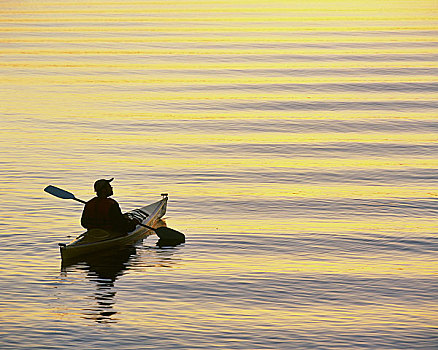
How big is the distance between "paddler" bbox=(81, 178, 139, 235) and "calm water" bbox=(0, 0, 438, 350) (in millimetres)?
862

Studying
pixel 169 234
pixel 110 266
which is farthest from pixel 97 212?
pixel 169 234

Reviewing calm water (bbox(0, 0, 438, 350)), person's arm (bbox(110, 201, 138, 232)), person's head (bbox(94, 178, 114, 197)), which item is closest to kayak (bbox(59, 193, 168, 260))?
person's arm (bbox(110, 201, 138, 232))

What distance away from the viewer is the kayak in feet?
78.6

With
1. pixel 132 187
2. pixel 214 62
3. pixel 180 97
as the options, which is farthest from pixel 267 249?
pixel 214 62

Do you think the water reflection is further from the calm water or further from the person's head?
the person's head

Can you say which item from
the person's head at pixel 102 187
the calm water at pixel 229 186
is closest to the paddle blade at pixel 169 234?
the calm water at pixel 229 186

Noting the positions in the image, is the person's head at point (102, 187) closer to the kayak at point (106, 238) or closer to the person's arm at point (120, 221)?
the person's arm at point (120, 221)

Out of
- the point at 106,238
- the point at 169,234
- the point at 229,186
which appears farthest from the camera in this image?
the point at 229,186

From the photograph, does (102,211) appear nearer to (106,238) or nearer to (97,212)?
(97,212)

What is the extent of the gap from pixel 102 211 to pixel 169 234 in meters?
1.88

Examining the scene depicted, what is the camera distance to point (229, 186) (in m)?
31.6

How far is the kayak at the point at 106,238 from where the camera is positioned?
78.6 ft

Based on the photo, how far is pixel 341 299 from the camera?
2123cm

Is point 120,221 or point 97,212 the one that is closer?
point 97,212
